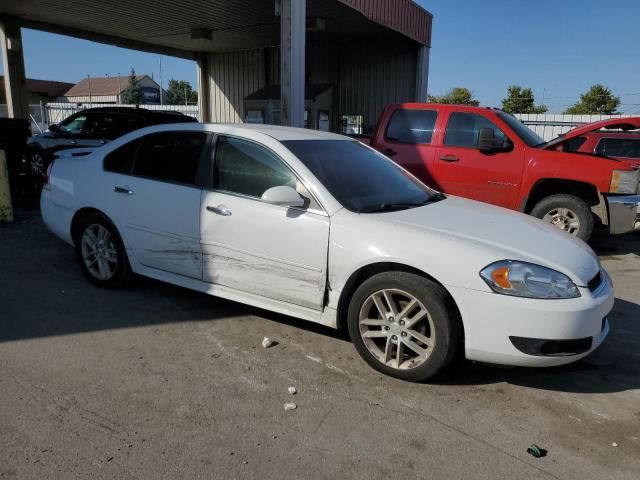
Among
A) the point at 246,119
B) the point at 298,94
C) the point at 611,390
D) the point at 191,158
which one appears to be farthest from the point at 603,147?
the point at 246,119

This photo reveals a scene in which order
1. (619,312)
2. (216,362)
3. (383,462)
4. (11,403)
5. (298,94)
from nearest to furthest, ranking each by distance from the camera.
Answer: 1. (383,462)
2. (11,403)
3. (216,362)
4. (619,312)
5. (298,94)

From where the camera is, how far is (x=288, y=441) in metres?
2.68

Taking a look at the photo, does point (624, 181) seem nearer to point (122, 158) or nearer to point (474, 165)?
point (474, 165)

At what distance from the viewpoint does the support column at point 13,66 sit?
562 inches

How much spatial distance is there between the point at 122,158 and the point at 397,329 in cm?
295

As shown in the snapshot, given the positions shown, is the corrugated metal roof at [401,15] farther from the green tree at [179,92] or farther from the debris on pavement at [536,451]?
the green tree at [179,92]

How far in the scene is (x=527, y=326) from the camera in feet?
9.77

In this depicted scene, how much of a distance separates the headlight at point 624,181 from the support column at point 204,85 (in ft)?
54.9

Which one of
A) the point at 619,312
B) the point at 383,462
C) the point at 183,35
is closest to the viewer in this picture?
the point at 383,462

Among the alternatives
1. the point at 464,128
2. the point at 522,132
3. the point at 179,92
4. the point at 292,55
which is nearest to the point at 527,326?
the point at 464,128

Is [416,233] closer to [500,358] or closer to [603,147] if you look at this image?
[500,358]

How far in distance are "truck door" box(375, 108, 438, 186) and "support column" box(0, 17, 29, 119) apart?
12165mm

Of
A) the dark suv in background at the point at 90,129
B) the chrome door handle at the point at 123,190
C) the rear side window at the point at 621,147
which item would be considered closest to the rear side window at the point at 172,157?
the chrome door handle at the point at 123,190

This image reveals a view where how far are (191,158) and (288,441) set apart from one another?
8.15 feet
